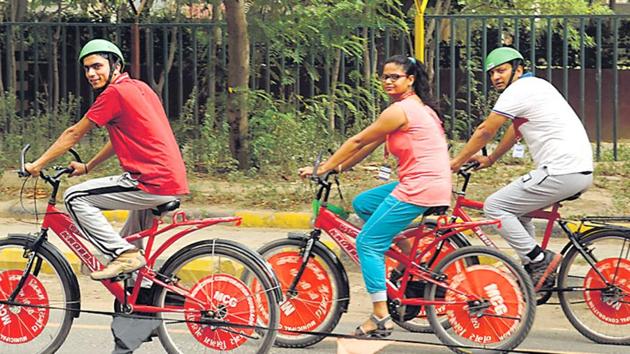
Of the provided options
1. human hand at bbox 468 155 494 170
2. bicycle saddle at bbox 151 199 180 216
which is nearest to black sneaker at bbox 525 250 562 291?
human hand at bbox 468 155 494 170

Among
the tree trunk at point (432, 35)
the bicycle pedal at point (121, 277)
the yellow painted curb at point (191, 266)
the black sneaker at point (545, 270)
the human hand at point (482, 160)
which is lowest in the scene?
the black sneaker at point (545, 270)

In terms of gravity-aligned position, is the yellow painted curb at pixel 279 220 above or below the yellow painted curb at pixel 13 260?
below

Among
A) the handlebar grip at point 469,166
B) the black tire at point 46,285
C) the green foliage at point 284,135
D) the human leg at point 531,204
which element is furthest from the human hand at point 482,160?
the green foliage at point 284,135

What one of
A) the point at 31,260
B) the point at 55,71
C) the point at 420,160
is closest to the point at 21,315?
the point at 31,260

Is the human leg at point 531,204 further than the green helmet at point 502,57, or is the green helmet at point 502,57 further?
the green helmet at point 502,57

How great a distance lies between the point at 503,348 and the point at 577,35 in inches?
525

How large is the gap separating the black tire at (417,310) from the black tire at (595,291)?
0.66m

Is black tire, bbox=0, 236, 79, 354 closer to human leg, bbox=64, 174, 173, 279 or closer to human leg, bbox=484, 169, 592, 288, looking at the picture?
human leg, bbox=64, 174, 173, 279

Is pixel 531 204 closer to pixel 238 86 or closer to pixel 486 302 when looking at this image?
pixel 486 302

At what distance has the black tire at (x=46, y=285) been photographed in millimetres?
6629

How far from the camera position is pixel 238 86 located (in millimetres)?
13750

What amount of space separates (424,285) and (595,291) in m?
1.10

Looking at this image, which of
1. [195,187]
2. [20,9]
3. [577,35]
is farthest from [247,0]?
[577,35]

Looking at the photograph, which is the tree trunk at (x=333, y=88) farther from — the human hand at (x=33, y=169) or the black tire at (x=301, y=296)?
the human hand at (x=33, y=169)
